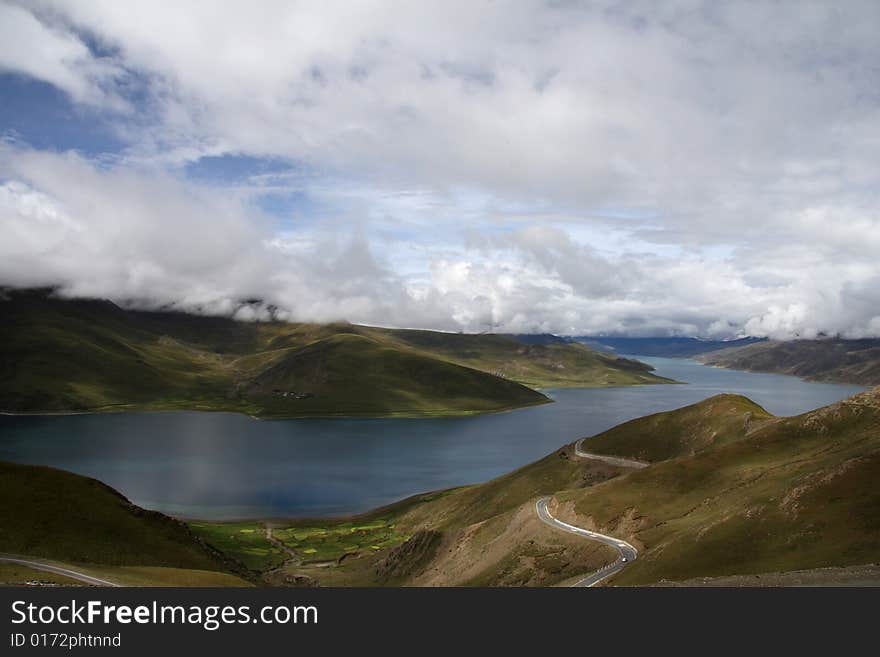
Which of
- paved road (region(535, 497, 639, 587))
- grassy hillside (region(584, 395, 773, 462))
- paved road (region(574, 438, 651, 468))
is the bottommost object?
paved road (region(574, 438, 651, 468))

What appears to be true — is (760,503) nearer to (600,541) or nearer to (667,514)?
(667,514)

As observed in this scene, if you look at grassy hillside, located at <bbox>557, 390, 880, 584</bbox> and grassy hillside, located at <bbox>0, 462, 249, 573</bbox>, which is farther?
grassy hillside, located at <bbox>0, 462, 249, 573</bbox>

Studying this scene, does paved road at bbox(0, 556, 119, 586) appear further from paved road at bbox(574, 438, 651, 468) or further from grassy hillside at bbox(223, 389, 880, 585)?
paved road at bbox(574, 438, 651, 468)

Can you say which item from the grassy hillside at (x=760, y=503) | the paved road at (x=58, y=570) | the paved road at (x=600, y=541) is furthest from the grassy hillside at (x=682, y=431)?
the paved road at (x=58, y=570)

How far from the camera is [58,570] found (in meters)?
54.7

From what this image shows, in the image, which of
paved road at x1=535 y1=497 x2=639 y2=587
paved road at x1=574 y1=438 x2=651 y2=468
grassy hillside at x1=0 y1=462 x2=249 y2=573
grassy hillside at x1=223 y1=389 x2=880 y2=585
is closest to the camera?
grassy hillside at x1=223 y1=389 x2=880 y2=585

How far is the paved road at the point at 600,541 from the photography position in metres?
63.0

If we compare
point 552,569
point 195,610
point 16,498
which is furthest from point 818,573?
point 16,498

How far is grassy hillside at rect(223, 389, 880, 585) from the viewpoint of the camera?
5559 cm

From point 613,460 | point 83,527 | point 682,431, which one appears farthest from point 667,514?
point 83,527

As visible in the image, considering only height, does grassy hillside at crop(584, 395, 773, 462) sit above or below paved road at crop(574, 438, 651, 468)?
above

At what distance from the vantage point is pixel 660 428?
145625mm

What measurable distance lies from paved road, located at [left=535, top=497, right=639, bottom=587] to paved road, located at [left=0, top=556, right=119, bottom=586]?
48056 millimetres

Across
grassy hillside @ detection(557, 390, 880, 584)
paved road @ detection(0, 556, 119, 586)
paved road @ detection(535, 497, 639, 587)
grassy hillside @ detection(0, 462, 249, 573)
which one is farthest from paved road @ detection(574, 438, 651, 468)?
paved road @ detection(0, 556, 119, 586)
